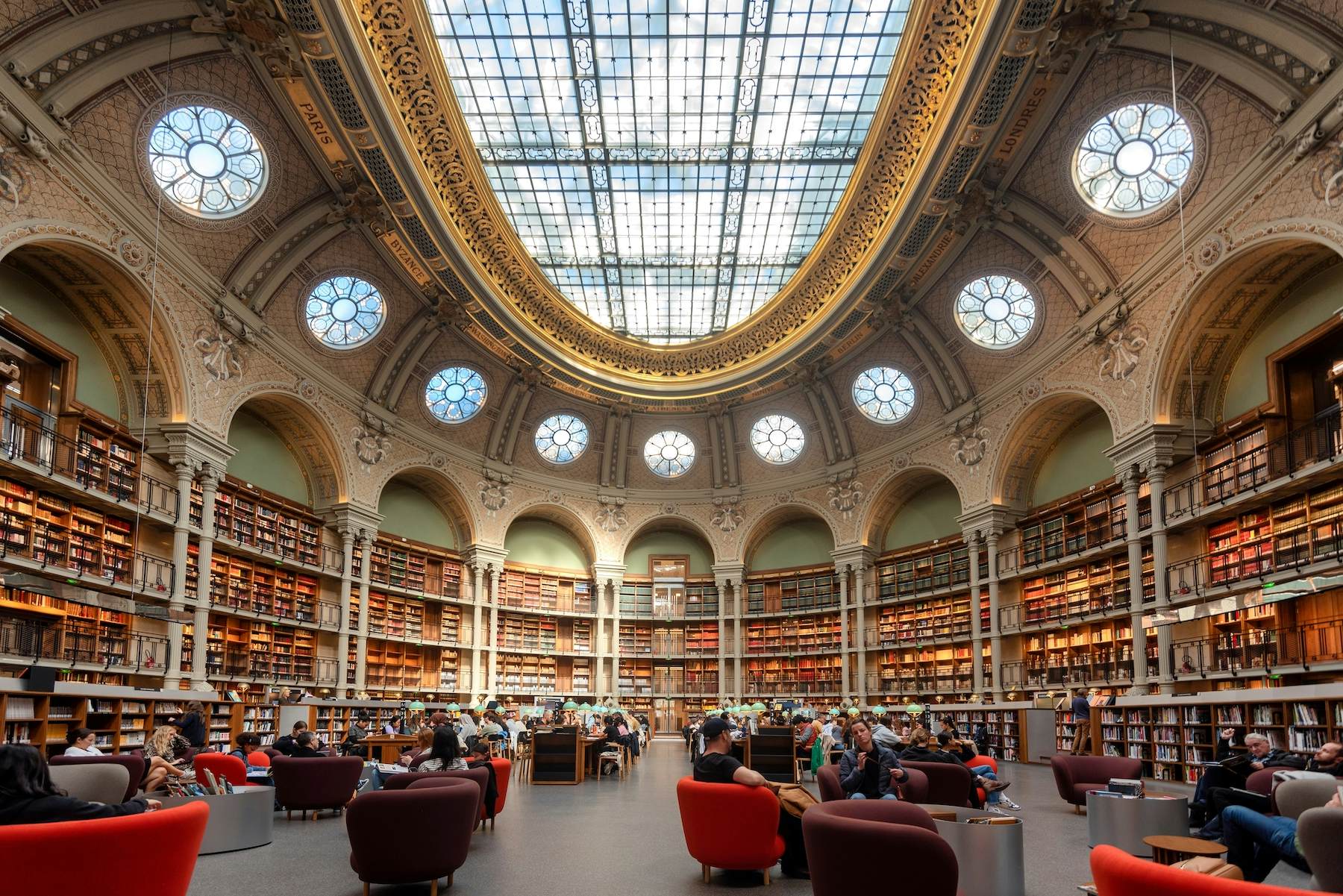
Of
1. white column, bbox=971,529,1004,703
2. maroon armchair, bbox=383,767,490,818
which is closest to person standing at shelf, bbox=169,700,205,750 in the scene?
maroon armchair, bbox=383,767,490,818

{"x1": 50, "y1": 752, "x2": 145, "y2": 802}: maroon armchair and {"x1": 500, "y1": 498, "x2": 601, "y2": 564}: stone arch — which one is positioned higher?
{"x1": 500, "y1": 498, "x2": 601, "y2": 564}: stone arch

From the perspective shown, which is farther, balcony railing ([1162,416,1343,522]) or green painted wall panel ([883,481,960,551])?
green painted wall panel ([883,481,960,551])

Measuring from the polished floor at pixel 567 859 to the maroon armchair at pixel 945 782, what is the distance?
680 millimetres

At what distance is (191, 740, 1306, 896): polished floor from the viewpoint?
20.4 ft

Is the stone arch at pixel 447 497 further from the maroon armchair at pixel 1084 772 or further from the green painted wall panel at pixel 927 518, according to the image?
the maroon armchair at pixel 1084 772

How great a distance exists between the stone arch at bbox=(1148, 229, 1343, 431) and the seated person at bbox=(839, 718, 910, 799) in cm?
1019

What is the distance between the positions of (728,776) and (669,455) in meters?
22.9

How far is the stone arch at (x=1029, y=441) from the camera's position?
64.9ft

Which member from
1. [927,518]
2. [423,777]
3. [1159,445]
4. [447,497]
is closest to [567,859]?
[423,777]

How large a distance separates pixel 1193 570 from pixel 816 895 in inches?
527

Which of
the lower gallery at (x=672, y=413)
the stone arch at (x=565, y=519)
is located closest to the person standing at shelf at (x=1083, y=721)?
the lower gallery at (x=672, y=413)

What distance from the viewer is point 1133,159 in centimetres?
1532

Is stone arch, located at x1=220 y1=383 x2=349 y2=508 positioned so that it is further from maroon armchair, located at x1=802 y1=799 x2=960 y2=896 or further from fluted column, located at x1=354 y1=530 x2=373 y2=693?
maroon armchair, located at x1=802 y1=799 x2=960 y2=896

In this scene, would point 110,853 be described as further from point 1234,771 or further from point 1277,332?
point 1277,332
